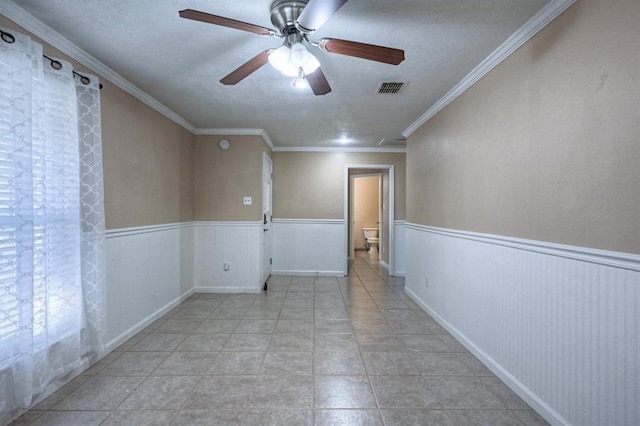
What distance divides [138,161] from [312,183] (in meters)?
2.90

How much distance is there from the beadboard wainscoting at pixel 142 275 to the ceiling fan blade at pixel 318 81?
2045mm

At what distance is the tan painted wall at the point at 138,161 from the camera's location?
240cm

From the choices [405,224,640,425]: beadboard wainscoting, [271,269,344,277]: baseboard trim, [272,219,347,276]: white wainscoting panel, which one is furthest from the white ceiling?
[271,269,344,277]: baseboard trim

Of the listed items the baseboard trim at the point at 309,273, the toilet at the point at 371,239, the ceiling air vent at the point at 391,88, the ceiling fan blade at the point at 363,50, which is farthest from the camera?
the toilet at the point at 371,239

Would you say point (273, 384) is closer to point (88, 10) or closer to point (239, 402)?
point (239, 402)

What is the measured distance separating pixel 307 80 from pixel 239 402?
2.11 m

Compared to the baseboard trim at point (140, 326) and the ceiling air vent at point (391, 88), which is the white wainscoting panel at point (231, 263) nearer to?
the baseboard trim at point (140, 326)

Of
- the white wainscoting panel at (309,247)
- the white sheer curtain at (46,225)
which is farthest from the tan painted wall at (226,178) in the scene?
the white sheer curtain at (46,225)

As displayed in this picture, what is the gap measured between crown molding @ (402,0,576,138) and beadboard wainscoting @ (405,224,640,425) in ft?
4.17

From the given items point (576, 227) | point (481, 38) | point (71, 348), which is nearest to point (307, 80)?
point (481, 38)

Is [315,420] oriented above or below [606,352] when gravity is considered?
below

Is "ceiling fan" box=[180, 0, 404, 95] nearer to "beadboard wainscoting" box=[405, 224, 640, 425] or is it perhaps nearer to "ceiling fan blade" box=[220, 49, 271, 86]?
"ceiling fan blade" box=[220, 49, 271, 86]

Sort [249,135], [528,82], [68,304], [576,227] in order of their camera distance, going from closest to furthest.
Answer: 1. [576,227]
2. [528,82]
3. [68,304]
4. [249,135]

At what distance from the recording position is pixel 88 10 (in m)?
1.66
